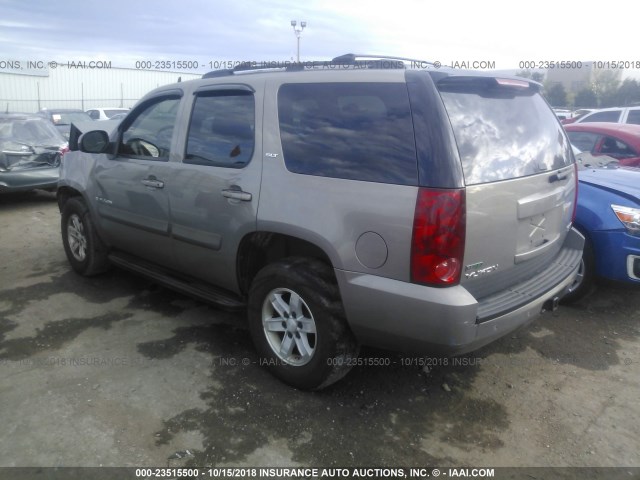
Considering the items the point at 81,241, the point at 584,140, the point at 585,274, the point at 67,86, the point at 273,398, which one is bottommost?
the point at 273,398

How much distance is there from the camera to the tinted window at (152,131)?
12.8 ft

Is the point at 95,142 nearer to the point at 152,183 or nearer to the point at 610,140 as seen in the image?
the point at 152,183

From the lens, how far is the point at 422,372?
11.4 ft

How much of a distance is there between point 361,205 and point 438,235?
431 millimetres

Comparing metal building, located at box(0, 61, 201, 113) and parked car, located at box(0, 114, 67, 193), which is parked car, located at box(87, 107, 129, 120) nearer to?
metal building, located at box(0, 61, 201, 113)

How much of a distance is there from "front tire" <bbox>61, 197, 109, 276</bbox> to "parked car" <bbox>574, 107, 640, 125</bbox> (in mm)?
9974

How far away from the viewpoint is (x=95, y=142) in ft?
14.6

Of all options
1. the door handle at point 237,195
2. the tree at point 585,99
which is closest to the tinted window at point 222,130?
the door handle at point 237,195

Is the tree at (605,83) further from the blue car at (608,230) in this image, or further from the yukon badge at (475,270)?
the yukon badge at (475,270)

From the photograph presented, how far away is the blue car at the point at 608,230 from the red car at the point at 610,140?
239cm

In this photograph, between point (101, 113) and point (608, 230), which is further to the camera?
point (101, 113)

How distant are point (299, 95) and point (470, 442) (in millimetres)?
2196

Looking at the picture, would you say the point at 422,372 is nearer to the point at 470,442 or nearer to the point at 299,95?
the point at 470,442

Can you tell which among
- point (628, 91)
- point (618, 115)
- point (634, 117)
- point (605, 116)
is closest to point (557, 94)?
point (628, 91)
